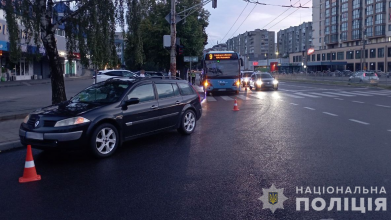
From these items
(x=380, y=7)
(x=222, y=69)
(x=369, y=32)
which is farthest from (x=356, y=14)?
(x=222, y=69)

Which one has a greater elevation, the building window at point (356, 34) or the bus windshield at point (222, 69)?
the building window at point (356, 34)

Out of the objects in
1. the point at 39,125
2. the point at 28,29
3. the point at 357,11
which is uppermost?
the point at 357,11

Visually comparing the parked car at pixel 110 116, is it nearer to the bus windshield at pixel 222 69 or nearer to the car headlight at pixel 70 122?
the car headlight at pixel 70 122

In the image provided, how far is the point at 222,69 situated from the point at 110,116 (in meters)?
20.1

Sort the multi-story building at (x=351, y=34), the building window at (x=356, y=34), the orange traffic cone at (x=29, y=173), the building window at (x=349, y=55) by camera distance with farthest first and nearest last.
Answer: the building window at (x=349, y=55) → the building window at (x=356, y=34) → the multi-story building at (x=351, y=34) → the orange traffic cone at (x=29, y=173)

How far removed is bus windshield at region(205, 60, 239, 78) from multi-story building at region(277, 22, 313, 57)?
108269mm

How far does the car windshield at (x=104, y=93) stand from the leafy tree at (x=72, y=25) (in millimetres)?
4536

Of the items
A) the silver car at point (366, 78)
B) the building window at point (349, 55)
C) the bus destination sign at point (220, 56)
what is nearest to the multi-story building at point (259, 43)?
the building window at point (349, 55)

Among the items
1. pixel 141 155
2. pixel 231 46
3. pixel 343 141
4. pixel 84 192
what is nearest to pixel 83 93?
pixel 141 155

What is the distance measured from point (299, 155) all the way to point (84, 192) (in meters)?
4.34

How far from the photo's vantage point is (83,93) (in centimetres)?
923

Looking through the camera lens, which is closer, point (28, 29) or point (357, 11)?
point (28, 29)

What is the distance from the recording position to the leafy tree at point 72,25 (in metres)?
13.0

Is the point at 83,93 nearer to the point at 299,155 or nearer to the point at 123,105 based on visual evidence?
the point at 123,105
